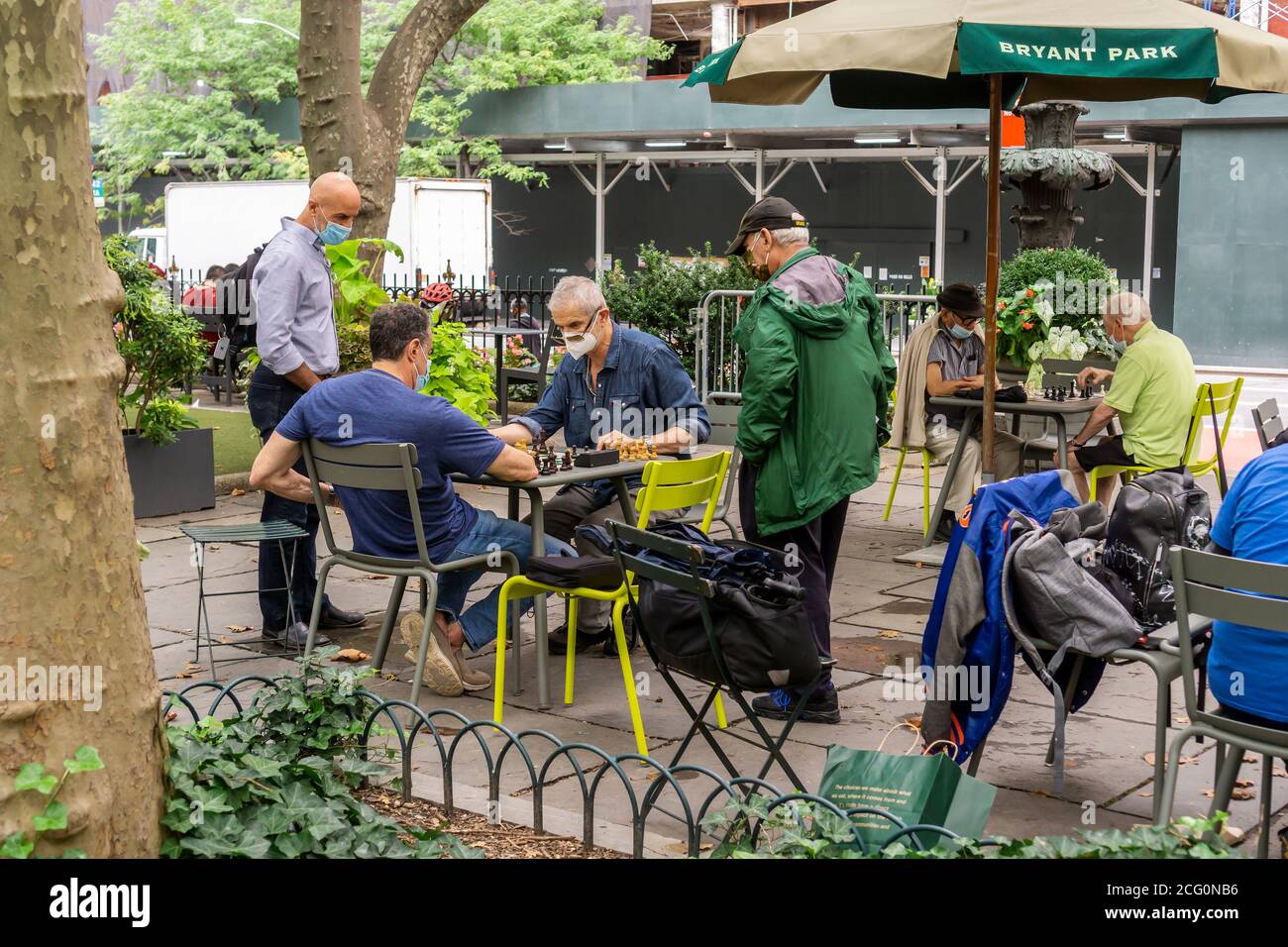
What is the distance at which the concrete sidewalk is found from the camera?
15.4 ft

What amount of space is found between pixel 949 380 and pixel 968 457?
47cm

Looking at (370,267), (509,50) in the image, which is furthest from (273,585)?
(509,50)

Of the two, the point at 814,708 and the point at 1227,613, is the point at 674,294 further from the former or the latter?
the point at 1227,613

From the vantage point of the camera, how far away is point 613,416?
661 cm

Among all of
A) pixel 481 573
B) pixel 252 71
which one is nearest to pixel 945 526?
pixel 481 573

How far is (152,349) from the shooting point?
924 cm

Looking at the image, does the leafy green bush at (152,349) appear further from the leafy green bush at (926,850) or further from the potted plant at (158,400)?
→ the leafy green bush at (926,850)

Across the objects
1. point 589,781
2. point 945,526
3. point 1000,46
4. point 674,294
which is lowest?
point 589,781

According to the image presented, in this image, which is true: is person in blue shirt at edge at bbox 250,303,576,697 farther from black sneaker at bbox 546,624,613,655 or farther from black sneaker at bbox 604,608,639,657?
black sneaker at bbox 604,608,639,657

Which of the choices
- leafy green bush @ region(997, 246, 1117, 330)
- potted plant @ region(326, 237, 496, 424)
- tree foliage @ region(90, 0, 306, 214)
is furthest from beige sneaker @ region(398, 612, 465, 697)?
tree foliage @ region(90, 0, 306, 214)

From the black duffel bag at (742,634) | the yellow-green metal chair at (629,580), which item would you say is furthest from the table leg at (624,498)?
the black duffel bag at (742,634)

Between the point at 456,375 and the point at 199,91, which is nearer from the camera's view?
the point at 456,375

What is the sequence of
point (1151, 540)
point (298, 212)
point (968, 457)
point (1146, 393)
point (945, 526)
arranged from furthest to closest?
point (298, 212) → point (945, 526) → point (968, 457) → point (1146, 393) → point (1151, 540)
